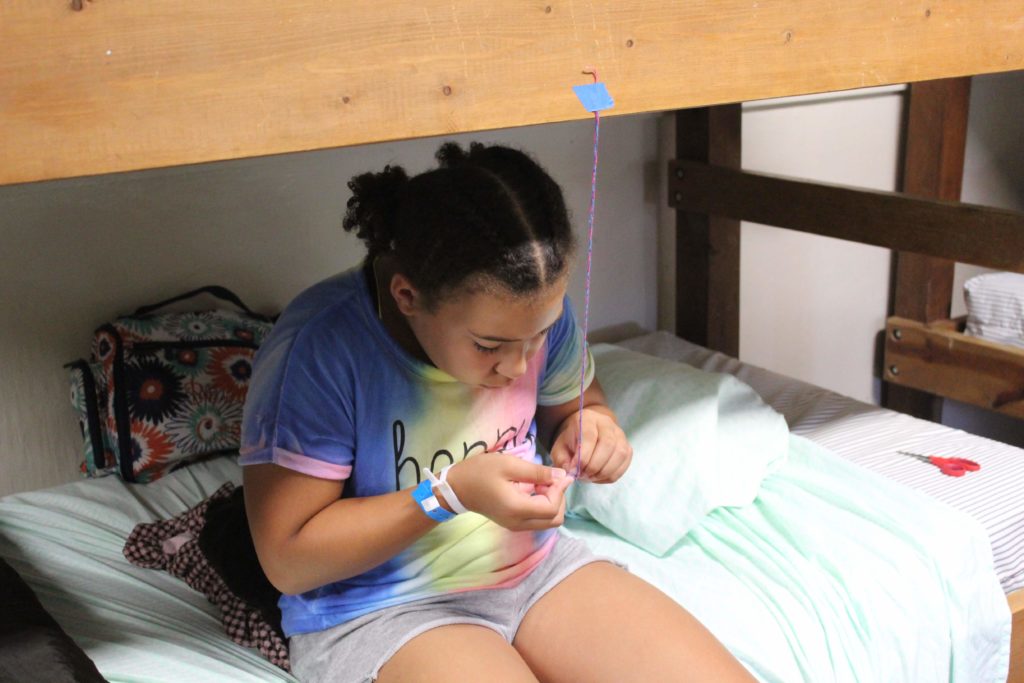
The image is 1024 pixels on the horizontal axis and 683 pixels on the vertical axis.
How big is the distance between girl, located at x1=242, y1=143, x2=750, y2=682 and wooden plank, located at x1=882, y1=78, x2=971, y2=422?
4.92ft

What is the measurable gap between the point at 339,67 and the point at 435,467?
0.46m

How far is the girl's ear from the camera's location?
0.94 metres

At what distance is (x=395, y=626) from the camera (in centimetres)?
99

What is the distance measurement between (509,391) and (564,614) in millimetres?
245

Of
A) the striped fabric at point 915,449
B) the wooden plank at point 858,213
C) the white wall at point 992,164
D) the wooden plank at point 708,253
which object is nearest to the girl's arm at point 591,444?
the striped fabric at point 915,449

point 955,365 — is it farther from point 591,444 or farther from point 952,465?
point 591,444

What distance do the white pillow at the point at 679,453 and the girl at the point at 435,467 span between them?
0.26 m

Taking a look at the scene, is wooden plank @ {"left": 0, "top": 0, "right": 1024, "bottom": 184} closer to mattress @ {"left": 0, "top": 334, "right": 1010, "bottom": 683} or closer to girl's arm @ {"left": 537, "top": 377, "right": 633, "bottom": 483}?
girl's arm @ {"left": 537, "top": 377, "right": 633, "bottom": 483}

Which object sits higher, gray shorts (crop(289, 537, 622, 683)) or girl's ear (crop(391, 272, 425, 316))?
girl's ear (crop(391, 272, 425, 316))

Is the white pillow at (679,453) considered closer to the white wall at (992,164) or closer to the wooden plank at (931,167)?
the wooden plank at (931,167)

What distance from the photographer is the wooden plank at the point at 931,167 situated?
86.0 inches

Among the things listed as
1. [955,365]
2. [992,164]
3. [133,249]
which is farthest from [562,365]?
[992,164]

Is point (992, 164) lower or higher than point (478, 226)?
lower

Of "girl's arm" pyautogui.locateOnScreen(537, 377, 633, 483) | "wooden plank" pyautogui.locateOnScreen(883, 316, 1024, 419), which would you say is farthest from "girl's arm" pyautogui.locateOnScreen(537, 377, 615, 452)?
"wooden plank" pyautogui.locateOnScreen(883, 316, 1024, 419)
